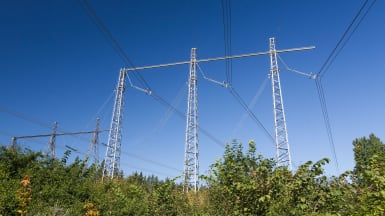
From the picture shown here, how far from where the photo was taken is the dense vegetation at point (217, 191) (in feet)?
20.4

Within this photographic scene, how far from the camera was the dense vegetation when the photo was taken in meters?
6.20

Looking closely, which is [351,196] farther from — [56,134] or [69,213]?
[56,134]

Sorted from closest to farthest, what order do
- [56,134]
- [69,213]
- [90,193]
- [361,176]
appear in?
1. [361,176]
2. [69,213]
3. [90,193]
4. [56,134]

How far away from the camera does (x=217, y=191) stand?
11211 millimetres

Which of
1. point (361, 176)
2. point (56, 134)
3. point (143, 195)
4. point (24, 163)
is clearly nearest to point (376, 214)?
point (361, 176)

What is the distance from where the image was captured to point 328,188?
21.0 ft

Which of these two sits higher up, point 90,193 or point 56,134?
point 56,134

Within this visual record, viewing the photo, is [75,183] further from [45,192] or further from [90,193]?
[45,192]

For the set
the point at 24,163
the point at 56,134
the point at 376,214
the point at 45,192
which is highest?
the point at 56,134

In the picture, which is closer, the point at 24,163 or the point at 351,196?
the point at 351,196

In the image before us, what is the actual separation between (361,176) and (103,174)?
18.3 meters

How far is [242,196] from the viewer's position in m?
6.77

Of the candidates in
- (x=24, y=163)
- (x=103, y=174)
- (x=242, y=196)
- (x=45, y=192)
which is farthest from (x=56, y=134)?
(x=242, y=196)

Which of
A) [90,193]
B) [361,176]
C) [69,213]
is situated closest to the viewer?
[361,176]
